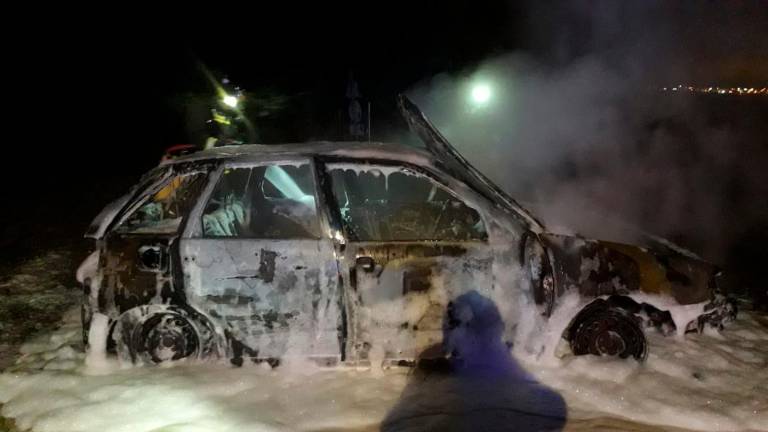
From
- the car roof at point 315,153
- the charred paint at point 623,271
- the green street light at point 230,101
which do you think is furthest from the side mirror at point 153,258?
the green street light at point 230,101

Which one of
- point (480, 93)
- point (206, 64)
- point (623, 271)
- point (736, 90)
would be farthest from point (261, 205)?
point (206, 64)

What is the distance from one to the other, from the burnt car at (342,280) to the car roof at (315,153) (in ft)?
0.06

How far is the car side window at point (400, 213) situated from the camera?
159 inches

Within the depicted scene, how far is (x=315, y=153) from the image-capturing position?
11.7 ft

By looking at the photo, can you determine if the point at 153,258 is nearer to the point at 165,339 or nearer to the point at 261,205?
the point at 165,339

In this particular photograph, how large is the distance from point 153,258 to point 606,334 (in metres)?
3.08

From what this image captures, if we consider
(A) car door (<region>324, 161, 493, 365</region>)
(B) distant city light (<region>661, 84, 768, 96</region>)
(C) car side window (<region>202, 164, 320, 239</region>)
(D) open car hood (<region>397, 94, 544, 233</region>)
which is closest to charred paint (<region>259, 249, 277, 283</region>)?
(C) car side window (<region>202, 164, 320, 239</region>)

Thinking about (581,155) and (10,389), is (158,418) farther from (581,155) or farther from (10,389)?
(581,155)

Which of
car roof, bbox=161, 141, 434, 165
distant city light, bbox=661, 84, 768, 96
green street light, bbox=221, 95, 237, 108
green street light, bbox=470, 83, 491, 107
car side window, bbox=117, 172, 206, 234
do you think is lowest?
car side window, bbox=117, 172, 206, 234

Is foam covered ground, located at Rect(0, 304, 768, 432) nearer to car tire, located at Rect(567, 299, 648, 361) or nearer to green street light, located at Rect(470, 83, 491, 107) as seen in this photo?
car tire, located at Rect(567, 299, 648, 361)

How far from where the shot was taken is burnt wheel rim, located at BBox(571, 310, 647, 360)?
3.61 metres

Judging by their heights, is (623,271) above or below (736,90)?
below

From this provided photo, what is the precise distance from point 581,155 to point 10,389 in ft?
29.8

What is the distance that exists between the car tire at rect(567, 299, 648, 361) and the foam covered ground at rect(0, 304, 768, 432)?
0.09 meters
